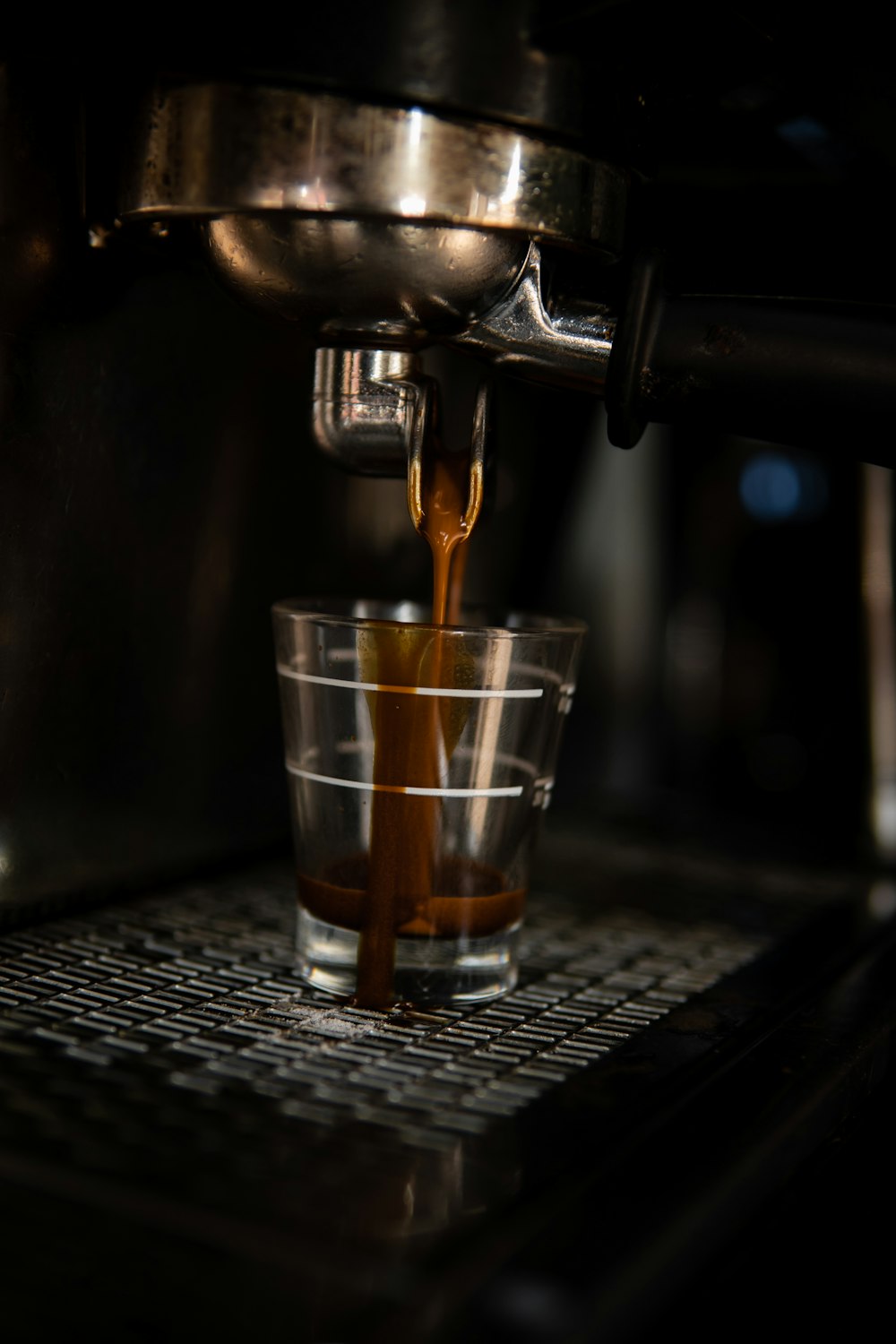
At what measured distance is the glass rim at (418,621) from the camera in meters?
0.48

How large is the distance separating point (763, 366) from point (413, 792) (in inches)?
7.8

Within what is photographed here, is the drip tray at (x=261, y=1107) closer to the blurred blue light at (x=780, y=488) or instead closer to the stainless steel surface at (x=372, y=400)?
the stainless steel surface at (x=372, y=400)

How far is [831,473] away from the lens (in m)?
0.92

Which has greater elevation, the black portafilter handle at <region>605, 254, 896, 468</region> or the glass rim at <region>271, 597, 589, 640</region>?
the black portafilter handle at <region>605, 254, 896, 468</region>

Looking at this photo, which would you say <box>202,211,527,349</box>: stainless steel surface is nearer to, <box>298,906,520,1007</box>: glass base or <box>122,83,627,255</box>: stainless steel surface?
<box>122,83,627,255</box>: stainless steel surface

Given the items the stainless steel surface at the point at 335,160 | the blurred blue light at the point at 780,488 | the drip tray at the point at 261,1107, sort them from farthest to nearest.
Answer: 1. the blurred blue light at the point at 780,488
2. the stainless steel surface at the point at 335,160
3. the drip tray at the point at 261,1107

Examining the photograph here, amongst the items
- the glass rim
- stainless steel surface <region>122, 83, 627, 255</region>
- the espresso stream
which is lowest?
the espresso stream

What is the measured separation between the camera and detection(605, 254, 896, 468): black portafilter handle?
45cm

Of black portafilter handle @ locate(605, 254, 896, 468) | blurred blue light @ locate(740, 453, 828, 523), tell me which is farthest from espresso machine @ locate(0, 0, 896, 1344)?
blurred blue light @ locate(740, 453, 828, 523)

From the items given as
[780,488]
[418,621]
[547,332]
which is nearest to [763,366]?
[547,332]

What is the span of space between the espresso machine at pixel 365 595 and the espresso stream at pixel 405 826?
31mm

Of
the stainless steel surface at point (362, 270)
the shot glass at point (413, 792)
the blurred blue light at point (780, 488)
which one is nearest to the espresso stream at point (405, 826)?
the shot glass at point (413, 792)

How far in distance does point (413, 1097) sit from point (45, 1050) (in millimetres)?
122

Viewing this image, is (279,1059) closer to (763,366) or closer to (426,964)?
(426,964)
